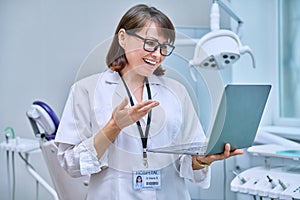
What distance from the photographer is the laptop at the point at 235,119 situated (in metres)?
0.87

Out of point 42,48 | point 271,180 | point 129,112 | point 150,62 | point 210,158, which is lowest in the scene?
point 271,180

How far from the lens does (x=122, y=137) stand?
39.2 inches

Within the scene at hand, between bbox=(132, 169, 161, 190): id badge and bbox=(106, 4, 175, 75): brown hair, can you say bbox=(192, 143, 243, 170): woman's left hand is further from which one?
bbox=(106, 4, 175, 75): brown hair

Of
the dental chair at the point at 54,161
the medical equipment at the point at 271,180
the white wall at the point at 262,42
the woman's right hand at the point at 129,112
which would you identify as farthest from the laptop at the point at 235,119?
the white wall at the point at 262,42

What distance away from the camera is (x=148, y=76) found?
103cm

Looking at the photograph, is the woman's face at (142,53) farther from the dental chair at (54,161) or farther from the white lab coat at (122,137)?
the dental chair at (54,161)

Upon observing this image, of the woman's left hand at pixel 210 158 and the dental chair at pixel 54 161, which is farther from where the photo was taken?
the dental chair at pixel 54 161

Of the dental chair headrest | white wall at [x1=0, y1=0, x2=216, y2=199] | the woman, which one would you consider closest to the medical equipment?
the woman

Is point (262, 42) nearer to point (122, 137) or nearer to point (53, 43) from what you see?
point (53, 43)

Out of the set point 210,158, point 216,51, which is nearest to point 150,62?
point 210,158

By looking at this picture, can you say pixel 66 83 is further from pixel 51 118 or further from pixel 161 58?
pixel 161 58

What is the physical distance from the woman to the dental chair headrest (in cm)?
47

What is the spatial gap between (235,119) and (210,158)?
117 millimetres

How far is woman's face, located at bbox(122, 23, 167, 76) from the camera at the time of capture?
0.94 meters
